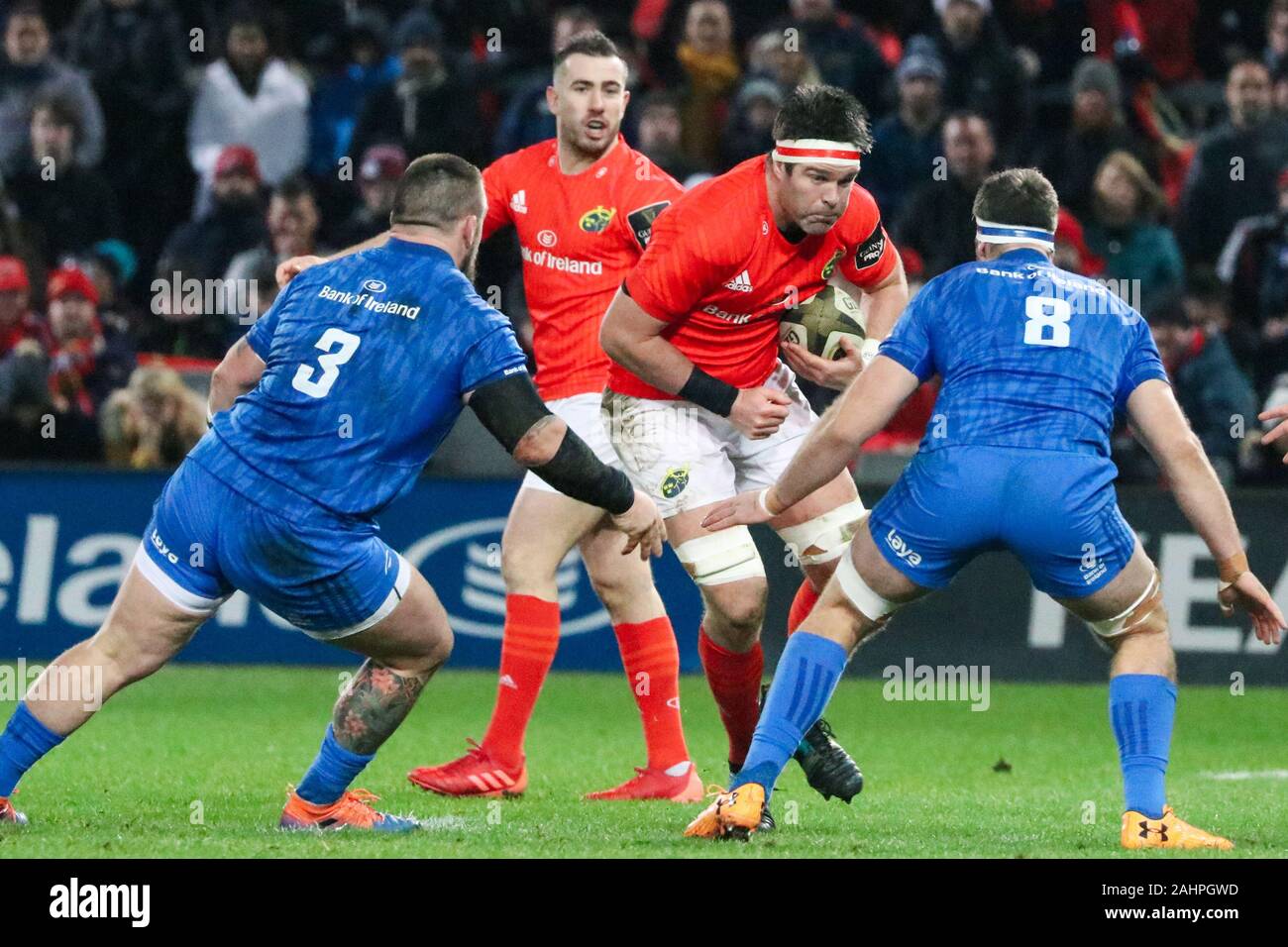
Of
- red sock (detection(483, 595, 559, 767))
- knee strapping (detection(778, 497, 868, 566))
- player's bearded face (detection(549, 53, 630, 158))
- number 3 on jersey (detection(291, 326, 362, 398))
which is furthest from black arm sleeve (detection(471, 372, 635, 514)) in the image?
player's bearded face (detection(549, 53, 630, 158))

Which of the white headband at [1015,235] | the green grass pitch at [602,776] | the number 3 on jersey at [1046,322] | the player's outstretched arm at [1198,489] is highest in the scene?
the white headband at [1015,235]

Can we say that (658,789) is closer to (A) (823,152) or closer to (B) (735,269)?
(B) (735,269)

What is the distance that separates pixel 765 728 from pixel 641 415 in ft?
5.82

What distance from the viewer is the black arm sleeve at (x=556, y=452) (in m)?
6.22

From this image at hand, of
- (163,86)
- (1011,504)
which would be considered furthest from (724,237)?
(163,86)

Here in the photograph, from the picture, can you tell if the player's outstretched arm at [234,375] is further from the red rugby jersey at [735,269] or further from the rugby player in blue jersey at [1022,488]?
the rugby player in blue jersey at [1022,488]

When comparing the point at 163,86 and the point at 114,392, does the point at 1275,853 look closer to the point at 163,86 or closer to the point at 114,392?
the point at 114,392

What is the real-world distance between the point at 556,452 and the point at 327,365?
716mm

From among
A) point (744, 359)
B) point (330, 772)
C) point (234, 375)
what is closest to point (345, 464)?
point (234, 375)

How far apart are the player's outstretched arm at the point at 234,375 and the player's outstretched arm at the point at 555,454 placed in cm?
91

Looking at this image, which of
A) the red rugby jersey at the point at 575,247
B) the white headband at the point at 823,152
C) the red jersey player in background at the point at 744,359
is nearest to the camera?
the white headband at the point at 823,152

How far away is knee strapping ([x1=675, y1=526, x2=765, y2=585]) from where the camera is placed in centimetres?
749

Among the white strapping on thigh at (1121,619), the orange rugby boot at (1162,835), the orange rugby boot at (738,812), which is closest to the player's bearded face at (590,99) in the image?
the white strapping on thigh at (1121,619)

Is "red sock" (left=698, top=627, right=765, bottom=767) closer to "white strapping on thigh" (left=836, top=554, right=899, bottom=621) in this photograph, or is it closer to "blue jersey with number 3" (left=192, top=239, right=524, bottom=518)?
"white strapping on thigh" (left=836, top=554, right=899, bottom=621)
